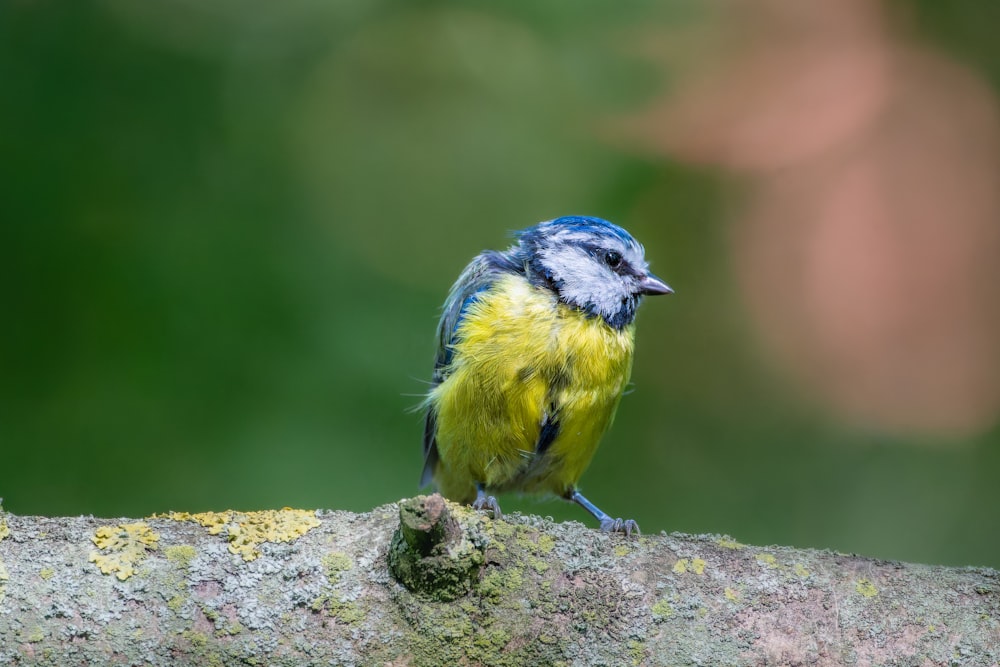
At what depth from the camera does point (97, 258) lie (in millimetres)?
3783

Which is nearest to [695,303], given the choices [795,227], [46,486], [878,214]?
[795,227]

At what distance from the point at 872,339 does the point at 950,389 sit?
1.47 ft

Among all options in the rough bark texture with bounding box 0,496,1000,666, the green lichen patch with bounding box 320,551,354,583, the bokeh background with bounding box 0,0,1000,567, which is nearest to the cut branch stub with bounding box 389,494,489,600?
the rough bark texture with bounding box 0,496,1000,666

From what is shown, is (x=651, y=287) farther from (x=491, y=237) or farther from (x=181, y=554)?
(x=181, y=554)

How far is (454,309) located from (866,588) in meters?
2.03

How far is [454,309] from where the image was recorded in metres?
3.85

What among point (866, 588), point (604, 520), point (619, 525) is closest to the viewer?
point (866, 588)

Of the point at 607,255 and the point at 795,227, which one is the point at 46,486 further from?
the point at 795,227

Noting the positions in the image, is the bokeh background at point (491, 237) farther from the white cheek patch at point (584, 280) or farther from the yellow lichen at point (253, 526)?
the yellow lichen at point (253, 526)

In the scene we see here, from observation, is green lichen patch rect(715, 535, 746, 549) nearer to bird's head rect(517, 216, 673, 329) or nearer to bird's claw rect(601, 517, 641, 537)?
bird's claw rect(601, 517, 641, 537)

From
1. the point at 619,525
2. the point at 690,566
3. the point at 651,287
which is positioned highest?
the point at 651,287

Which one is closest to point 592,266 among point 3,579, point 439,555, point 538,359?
point 538,359

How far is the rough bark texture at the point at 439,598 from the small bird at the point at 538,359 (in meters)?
0.87

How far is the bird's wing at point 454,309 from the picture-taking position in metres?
3.71
